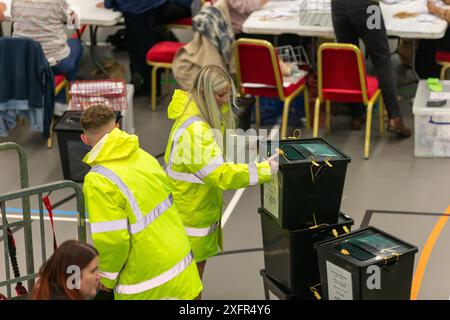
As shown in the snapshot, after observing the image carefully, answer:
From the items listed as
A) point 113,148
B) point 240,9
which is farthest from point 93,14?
point 113,148

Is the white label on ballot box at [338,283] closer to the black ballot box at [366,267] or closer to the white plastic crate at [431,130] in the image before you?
the black ballot box at [366,267]

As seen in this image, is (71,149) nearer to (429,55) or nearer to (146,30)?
(146,30)

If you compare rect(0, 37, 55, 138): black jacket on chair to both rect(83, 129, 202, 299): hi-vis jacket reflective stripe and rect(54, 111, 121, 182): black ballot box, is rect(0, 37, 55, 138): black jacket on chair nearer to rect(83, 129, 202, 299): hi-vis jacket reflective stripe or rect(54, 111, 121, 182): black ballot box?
rect(54, 111, 121, 182): black ballot box

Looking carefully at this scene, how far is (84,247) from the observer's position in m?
4.22

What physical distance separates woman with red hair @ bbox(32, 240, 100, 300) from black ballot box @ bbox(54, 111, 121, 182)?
392 centimetres

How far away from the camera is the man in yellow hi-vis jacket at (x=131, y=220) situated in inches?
191

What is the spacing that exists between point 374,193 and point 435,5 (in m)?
2.28

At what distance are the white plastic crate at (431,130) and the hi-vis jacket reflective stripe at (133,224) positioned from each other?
3.83 m

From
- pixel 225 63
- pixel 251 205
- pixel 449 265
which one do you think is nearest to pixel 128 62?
pixel 225 63

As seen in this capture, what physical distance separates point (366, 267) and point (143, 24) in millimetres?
5510

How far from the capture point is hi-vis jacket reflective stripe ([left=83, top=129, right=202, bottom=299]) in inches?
190

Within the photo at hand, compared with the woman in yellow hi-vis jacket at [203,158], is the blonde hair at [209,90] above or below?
above

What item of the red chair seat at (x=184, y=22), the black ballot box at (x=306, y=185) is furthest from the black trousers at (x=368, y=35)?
the black ballot box at (x=306, y=185)

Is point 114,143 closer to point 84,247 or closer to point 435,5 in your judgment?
point 84,247
